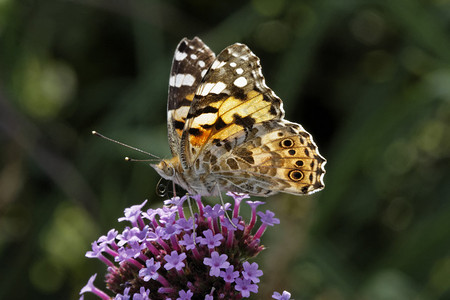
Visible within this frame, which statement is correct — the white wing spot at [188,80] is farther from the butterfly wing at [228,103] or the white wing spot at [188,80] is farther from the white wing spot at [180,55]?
the butterfly wing at [228,103]

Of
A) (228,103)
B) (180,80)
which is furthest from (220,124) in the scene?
(180,80)

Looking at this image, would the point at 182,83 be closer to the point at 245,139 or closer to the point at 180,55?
the point at 180,55

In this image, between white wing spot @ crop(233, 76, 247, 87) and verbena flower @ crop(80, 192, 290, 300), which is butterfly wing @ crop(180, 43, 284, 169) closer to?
white wing spot @ crop(233, 76, 247, 87)

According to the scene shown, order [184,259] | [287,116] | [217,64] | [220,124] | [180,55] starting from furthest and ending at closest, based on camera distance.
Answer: [287,116]
[180,55]
[220,124]
[217,64]
[184,259]

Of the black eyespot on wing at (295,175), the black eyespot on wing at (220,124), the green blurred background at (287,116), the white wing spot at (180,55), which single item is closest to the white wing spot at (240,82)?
the black eyespot on wing at (220,124)

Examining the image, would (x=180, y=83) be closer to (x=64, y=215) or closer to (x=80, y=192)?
(x=80, y=192)

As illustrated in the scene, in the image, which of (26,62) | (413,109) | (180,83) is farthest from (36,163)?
(413,109)
